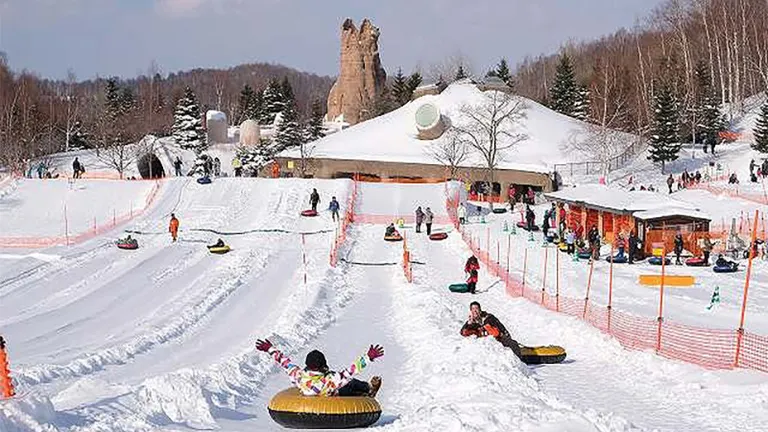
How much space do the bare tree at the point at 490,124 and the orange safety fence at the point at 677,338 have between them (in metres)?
37.4

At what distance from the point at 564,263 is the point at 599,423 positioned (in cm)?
2213

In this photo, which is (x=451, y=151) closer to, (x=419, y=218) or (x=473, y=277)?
(x=419, y=218)

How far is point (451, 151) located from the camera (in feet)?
202

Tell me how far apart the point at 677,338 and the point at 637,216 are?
16000mm

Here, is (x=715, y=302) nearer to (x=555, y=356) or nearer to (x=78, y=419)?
(x=555, y=356)

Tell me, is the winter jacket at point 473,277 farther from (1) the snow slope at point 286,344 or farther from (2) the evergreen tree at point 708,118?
(2) the evergreen tree at point 708,118

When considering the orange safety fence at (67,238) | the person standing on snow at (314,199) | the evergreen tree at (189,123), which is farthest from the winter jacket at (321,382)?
the evergreen tree at (189,123)

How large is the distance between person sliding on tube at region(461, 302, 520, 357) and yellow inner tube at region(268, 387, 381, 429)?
17.3 feet

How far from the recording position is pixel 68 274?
2819 cm

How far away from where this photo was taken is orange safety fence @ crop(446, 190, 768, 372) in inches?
567

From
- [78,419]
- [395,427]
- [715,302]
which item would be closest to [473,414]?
[395,427]

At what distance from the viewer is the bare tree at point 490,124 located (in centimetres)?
6103

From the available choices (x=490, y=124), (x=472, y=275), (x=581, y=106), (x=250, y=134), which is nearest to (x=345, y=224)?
(x=472, y=275)

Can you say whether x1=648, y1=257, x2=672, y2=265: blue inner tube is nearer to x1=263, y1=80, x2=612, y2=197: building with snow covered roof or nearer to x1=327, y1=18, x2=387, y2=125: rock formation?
x1=263, y1=80, x2=612, y2=197: building with snow covered roof
